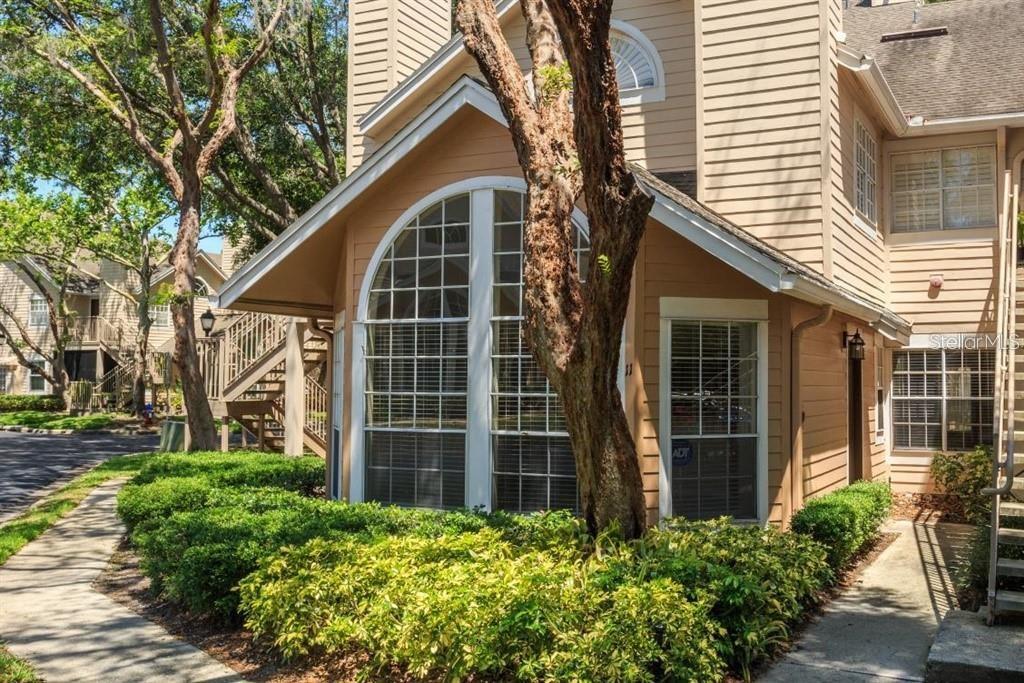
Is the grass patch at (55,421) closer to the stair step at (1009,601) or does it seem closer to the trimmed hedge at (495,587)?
the trimmed hedge at (495,587)

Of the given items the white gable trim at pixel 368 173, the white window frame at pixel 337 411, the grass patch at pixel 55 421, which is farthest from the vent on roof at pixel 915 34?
the grass patch at pixel 55 421

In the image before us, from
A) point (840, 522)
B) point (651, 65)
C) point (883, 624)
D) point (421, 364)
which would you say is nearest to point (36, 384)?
point (421, 364)

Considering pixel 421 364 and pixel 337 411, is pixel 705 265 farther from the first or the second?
pixel 337 411

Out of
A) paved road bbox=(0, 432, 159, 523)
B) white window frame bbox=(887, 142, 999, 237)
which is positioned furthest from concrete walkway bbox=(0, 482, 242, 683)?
white window frame bbox=(887, 142, 999, 237)

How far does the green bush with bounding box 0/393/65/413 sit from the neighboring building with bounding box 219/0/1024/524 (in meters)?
25.8

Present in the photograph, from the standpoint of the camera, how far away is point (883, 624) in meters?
6.92

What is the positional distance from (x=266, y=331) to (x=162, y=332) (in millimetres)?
28705

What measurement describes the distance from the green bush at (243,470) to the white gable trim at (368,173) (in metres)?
2.43

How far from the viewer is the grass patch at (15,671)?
552 centimetres

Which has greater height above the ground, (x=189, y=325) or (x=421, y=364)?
(x=189, y=325)

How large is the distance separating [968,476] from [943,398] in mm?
1644

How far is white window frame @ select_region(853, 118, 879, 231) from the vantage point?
11.9 metres

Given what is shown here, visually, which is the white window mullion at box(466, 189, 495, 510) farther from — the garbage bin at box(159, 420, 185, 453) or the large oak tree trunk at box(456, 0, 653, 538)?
the garbage bin at box(159, 420, 185, 453)

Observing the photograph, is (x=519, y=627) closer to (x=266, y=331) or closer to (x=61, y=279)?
(x=266, y=331)
